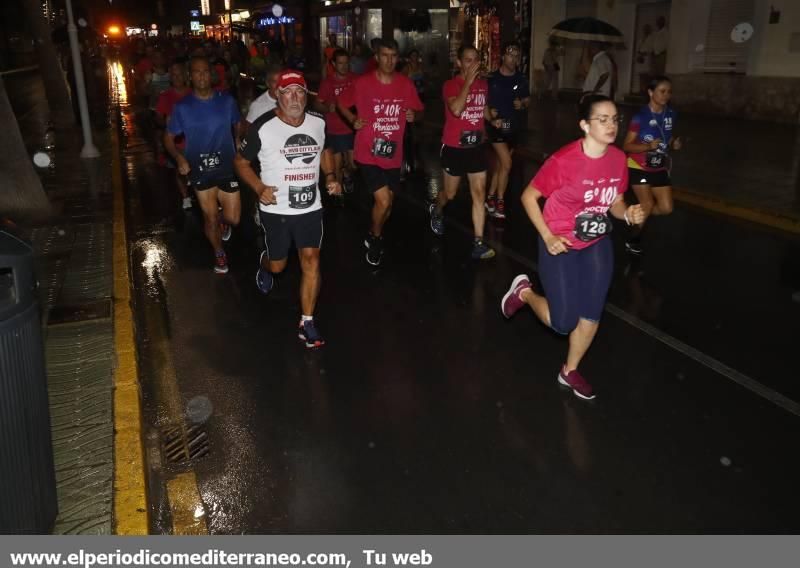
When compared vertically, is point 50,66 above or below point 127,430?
above

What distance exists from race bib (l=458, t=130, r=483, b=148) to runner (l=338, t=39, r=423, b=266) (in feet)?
1.82

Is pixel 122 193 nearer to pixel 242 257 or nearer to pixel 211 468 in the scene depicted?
pixel 242 257

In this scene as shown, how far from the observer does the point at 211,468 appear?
4219 millimetres

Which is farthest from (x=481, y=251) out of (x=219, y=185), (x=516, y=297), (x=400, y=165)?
(x=219, y=185)

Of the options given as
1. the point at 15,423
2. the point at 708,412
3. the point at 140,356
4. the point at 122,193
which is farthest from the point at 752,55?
the point at 15,423

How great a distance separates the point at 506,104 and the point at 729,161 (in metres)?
5.09

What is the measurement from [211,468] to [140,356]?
1.81 metres

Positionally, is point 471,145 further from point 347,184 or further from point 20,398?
point 20,398

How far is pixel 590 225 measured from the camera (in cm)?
443

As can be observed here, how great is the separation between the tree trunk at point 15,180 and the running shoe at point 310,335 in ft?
17.7

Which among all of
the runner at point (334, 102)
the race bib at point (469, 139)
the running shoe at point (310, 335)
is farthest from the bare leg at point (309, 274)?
the runner at point (334, 102)

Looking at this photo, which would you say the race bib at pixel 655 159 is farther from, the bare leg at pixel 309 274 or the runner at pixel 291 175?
the bare leg at pixel 309 274

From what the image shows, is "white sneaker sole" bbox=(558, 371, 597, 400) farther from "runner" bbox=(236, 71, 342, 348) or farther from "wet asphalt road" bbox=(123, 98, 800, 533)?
"runner" bbox=(236, 71, 342, 348)

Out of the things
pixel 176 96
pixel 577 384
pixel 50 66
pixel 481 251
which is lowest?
pixel 577 384
